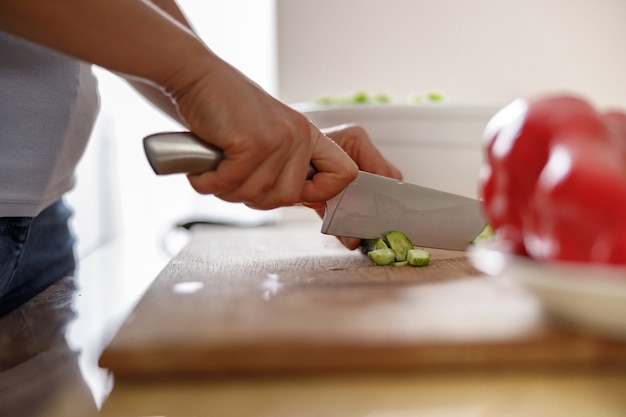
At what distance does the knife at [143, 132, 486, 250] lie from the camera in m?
0.90

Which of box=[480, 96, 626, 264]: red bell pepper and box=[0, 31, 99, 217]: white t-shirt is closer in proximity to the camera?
box=[480, 96, 626, 264]: red bell pepper

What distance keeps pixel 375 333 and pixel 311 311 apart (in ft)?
0.30

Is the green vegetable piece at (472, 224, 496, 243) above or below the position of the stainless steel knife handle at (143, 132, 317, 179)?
below

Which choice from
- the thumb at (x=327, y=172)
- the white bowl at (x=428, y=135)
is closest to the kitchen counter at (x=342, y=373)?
the thumb at (x=327, y=172)

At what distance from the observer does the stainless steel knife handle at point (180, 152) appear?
70cm

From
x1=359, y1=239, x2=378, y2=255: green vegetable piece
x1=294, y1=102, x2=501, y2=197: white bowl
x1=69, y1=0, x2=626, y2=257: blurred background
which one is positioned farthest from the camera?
x1=69, y1=0, x2=626, y2=257: blurred background

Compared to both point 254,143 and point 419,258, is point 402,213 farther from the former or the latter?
point 254,143

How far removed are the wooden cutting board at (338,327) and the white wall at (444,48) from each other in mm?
1651

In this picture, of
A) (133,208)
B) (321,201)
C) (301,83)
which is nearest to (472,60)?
(301,83)

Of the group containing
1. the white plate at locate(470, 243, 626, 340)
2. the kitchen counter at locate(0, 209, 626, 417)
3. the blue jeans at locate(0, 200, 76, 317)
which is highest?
the white plate at locate(470, 243, 626, 340)

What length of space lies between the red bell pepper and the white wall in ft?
6.09

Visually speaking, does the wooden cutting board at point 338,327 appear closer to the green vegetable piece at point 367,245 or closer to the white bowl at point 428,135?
the green vegetable piece at point 367,245

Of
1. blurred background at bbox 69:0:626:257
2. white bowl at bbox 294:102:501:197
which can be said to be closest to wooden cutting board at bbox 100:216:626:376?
white bowl at bbox 294:102:501:197

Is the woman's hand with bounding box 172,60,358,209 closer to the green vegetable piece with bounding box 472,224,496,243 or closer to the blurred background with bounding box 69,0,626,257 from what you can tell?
the green vegetable piece with bounding box 472,224,496,243
